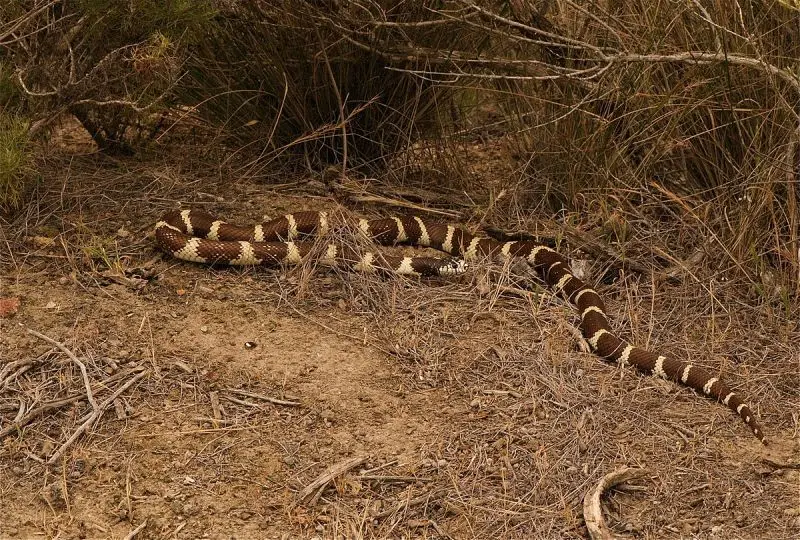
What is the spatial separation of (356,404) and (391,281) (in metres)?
1.24

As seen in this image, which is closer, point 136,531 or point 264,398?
point 136,531

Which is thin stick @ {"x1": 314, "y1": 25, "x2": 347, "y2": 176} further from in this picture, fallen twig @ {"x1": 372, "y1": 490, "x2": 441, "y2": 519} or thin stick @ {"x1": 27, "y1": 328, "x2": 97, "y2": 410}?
fallen twig @ {"x1": 372, "y1": 490, "x2": 441, "y2": 519}

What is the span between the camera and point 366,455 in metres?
4.52

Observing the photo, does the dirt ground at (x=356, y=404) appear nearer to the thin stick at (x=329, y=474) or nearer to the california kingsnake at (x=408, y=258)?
the thin stick at (x=329, y=474)

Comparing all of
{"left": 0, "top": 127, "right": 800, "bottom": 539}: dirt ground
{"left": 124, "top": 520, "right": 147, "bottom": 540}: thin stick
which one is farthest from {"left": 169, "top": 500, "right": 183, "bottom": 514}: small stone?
{"left": 124, "top": 520, "right": 147, "bottom": 540}: thin stick

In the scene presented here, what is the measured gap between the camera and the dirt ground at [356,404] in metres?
4.27

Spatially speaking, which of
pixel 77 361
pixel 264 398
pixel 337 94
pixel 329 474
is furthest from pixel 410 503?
pixel 337 94

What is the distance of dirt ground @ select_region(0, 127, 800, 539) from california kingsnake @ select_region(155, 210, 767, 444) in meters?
0.12

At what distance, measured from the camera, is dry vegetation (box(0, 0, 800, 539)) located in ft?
14.4

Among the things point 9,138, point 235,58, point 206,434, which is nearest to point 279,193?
point 235,58

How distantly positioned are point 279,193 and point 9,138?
75.2 inches

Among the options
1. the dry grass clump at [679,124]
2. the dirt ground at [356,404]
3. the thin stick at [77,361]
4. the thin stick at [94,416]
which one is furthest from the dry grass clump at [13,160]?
the dry grass clump at [679,124]

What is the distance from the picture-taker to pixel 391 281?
19.4ft

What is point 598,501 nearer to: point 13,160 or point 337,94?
point 337,94
